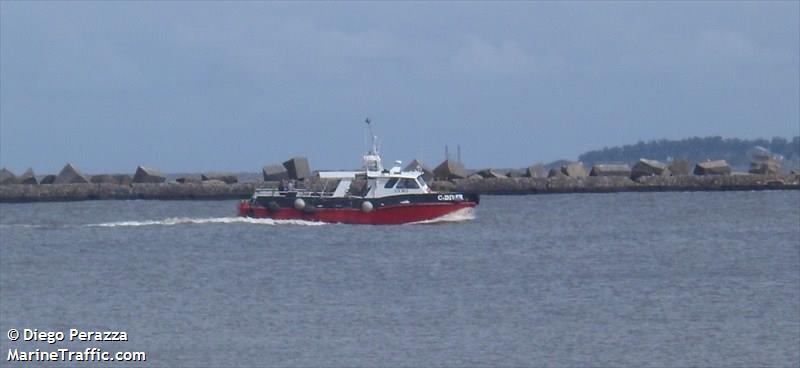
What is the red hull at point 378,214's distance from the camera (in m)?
43.8

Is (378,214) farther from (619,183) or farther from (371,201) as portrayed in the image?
(619,183)

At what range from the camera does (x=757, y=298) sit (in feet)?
88.8

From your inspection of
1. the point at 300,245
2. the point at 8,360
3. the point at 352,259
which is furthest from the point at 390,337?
the point at 300,245

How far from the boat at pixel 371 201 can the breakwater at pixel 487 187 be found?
20386 mm

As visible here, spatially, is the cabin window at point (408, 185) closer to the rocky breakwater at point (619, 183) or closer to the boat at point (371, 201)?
the boat at point (371, 201)

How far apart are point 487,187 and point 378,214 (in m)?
23.6

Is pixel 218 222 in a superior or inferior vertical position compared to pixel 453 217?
superior

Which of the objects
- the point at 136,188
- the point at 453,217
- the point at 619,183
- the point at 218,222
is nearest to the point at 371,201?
the point at 453,217

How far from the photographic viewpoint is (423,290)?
2894 centimetres

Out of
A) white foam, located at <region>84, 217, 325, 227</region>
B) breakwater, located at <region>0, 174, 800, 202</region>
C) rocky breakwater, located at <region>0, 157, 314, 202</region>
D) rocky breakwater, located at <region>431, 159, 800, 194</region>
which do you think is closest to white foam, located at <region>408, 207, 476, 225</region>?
white foam, located at <region>84, 217, 325, 227</region>

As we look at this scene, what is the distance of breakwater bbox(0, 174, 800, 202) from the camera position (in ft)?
224

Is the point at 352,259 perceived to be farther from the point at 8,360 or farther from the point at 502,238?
the point at 8,360

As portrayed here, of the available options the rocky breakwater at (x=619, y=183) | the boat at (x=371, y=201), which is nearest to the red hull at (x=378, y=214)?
the boat at (x=371, y=201)

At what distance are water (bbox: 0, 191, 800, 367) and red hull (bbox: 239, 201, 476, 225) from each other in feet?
1.12
